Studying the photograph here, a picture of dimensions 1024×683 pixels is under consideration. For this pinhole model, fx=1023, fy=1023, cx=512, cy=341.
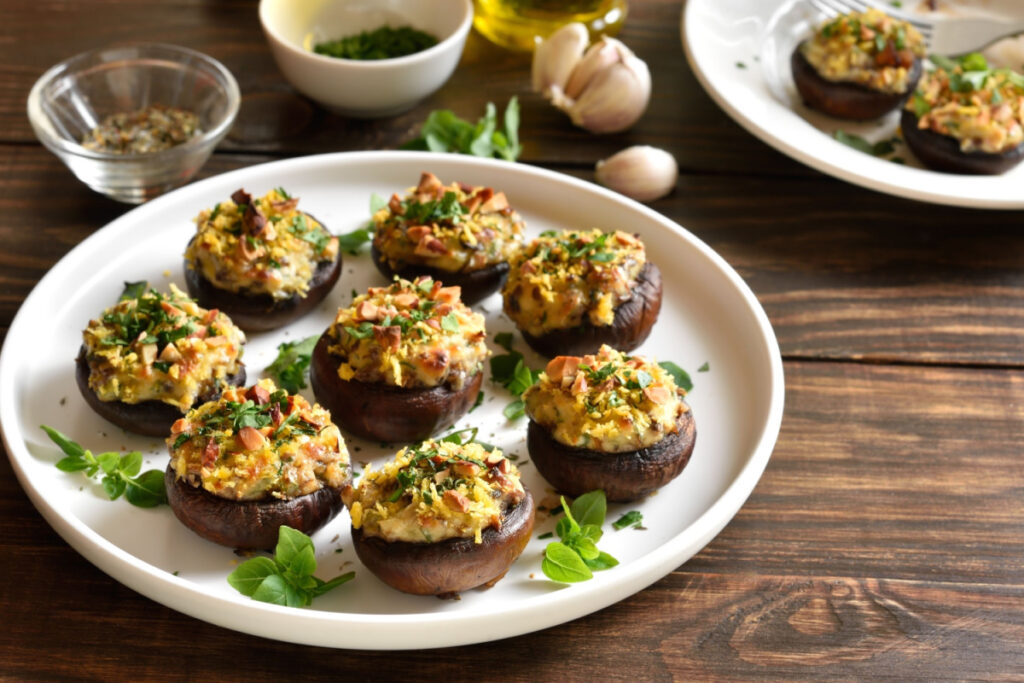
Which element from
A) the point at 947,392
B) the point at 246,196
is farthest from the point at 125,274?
the point at 947,392

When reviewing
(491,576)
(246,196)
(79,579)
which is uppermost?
(246,196)

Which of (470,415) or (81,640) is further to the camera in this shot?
(470,415)

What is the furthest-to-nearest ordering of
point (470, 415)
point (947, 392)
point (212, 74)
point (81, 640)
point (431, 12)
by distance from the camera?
point (431, 12) → point (212, 74) → point (947, 392) → point (470, 415) → point (81, 640)

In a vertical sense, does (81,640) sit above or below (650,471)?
below

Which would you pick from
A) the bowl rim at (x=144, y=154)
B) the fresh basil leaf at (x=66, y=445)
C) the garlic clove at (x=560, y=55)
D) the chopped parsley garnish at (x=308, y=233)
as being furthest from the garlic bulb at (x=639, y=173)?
the fresh basil leaf at (x=66, y=445)

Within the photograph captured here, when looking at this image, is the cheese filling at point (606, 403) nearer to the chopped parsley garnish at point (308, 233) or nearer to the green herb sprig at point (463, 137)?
the chopped parsley garnish at point (308, 233)

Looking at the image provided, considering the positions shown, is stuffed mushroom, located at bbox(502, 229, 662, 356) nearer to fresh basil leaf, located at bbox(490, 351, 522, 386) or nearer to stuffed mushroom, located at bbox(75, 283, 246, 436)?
fresh basil leaf, located at bbox(490, 351, 522, 386)

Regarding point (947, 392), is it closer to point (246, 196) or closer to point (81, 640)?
point (246, 196)

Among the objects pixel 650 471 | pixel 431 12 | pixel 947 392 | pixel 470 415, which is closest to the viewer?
pixel 650 471
